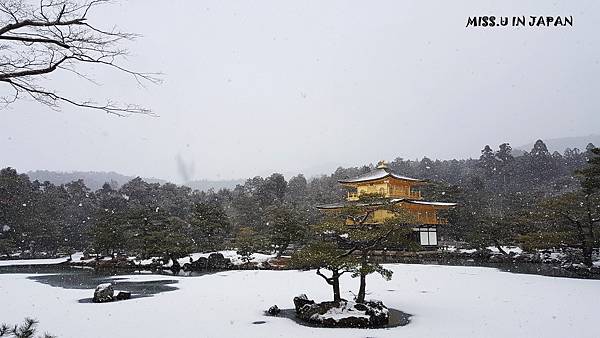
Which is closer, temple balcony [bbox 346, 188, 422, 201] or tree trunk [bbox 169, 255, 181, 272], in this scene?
tree trunk [bbox 169, 255, 181, 272]

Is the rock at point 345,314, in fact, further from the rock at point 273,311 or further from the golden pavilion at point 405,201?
the golden pavilion at point 405,201

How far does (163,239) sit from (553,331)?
65.6 ft

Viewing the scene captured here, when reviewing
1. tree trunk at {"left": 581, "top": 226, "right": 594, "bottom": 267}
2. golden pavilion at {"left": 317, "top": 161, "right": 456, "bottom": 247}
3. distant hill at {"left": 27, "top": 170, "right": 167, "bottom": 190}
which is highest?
distant hill at {"left": 27, "top": 170, "right": 167, "bottom": 190}

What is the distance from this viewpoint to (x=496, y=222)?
80.5 ft

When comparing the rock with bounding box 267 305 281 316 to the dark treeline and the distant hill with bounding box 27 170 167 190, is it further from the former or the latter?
the distant hill with bounding box 27 170 167 190

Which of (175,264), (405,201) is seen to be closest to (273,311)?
(175,264)

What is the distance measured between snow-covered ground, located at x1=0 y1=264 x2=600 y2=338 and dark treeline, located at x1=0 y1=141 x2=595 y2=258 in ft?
22.9

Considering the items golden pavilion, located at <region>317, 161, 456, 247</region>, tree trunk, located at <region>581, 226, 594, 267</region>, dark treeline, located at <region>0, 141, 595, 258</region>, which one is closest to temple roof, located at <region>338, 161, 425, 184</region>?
golden pavilion, located at <region>317, 161, 456, 247</region>

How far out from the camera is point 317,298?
11.7 m

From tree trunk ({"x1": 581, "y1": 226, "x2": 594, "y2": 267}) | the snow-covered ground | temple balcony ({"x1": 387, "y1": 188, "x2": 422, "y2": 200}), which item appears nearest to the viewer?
the snow-covered ground

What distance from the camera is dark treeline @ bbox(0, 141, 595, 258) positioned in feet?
81.5

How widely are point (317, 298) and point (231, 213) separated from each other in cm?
4250

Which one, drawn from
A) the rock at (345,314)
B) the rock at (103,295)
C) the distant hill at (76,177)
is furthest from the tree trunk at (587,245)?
the distant hill at (76,177)

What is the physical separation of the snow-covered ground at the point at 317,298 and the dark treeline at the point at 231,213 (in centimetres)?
699
